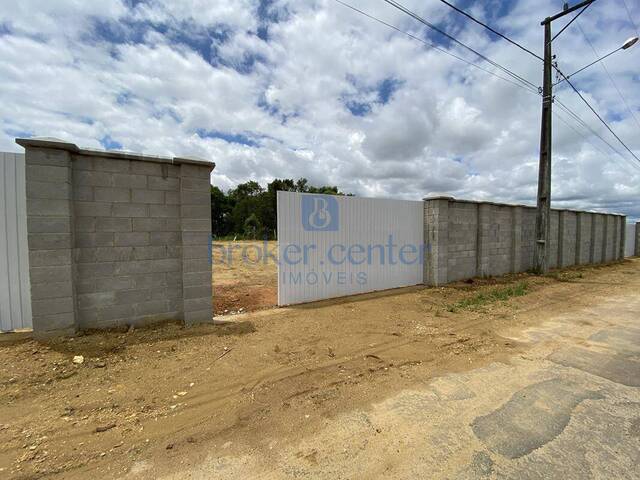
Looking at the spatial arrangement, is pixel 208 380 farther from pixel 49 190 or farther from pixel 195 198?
pixel 49 190

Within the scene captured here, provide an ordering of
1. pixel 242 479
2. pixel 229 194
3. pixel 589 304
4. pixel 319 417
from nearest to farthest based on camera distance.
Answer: pixel 242 479, pixel 319 417, pixel 589 304, pixel 229 194

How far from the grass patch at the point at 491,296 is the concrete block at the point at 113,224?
18.0ft

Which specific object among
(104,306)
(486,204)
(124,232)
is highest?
(486,204)

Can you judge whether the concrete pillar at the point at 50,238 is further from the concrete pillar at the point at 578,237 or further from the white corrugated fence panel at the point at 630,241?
the white corrugated fence panel at the point at 630,241

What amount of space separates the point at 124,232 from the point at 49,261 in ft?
2.61

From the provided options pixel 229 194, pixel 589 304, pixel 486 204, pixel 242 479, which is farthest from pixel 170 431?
pixel 229 194

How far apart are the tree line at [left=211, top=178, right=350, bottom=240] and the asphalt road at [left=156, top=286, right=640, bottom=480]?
3266cm

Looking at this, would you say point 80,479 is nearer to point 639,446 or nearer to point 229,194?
point 639,446

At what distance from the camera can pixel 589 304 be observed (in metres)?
6.05

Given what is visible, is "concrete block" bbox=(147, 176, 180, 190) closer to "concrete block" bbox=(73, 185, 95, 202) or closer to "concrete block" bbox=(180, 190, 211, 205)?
"concrete block" bbox=(180, 190, 211, 205)

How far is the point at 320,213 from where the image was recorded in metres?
5.89

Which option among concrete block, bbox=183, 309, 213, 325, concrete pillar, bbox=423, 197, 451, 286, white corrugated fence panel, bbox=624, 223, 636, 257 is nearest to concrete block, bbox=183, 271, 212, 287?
concrete block, bbox=183, 309, 213, 325

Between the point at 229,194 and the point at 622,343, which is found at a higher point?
the point at 229,194

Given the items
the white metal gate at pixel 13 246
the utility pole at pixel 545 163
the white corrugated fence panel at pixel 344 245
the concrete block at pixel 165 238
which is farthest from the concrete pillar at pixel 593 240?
the white metal gate at pixel 13 246
